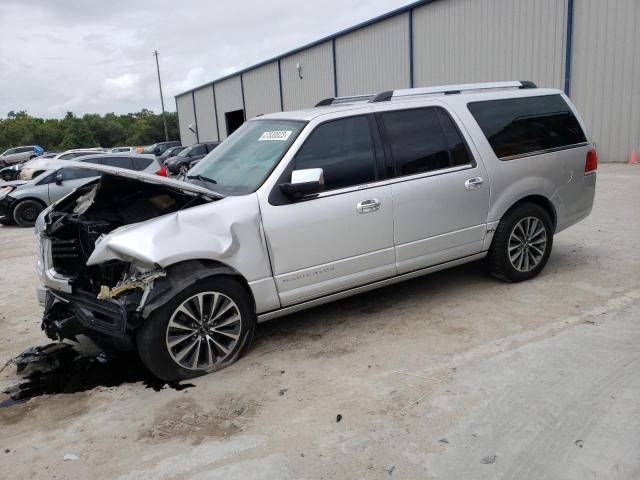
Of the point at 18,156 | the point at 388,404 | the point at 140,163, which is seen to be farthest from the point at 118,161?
the point at 18,156

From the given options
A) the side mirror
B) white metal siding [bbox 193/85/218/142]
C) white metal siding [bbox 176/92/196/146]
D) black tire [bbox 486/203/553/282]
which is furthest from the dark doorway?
the side mirror

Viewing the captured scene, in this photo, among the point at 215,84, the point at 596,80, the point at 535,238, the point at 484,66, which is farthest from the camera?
the point at 215,84

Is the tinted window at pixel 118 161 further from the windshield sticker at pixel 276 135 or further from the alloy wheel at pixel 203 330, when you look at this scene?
the alloy wheel at pixel 203 330

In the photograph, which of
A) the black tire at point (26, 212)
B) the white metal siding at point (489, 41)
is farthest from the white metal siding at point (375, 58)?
the black tire at point (26, 212)

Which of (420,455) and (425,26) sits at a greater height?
(425,26)

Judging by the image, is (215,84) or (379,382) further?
(215,84)

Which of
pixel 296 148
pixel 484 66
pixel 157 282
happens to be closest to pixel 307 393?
pixel 157 282

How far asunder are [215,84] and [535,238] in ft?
127

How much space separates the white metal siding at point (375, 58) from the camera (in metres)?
21.2

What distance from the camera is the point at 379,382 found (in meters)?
3.51

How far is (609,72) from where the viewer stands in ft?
48.0

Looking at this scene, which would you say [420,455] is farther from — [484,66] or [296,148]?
[484,66]

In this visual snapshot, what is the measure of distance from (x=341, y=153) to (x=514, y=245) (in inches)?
82.1

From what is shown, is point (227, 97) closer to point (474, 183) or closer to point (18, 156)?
point (18, 156)
